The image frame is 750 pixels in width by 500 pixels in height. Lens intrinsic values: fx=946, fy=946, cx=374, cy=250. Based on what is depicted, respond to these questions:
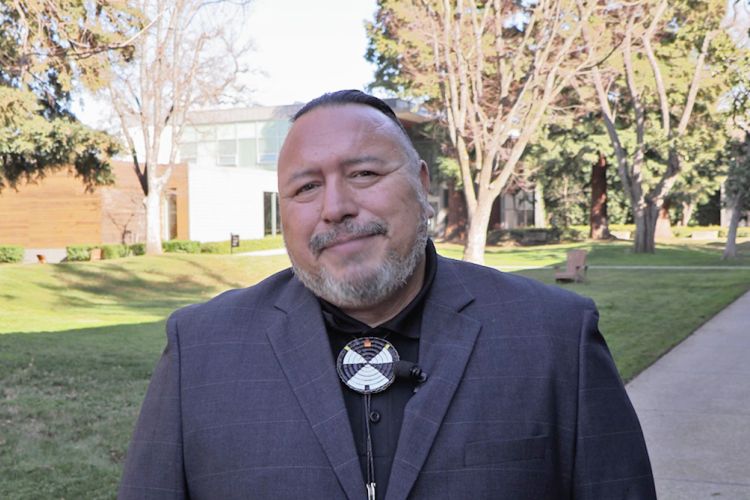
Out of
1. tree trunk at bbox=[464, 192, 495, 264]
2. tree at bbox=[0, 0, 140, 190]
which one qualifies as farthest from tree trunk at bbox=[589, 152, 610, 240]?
tree at bbox=[0, 0, 140, 190]

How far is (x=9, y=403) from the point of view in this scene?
7730 millimetres

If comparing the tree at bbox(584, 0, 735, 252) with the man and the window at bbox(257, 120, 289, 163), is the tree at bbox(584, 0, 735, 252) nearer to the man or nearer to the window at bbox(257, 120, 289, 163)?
the window at bbox(257, 120, 289, 163)

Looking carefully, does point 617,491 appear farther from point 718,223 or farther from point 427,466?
point 718,223

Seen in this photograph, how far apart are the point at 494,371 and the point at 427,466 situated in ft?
0.76

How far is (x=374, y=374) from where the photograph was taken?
6.07 ft

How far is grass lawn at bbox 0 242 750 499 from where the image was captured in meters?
6.30

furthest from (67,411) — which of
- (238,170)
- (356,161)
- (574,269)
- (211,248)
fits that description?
(238,170)

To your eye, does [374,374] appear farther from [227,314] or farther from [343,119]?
[343,119]

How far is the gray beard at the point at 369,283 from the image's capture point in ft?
6.24

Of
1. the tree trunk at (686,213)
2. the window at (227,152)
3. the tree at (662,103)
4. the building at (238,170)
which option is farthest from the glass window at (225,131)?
the tree trunk at (686,213)

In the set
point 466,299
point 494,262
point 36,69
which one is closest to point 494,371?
point 466,299

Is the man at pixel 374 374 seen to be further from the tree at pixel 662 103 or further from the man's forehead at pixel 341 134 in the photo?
the tree at pixel 662 103

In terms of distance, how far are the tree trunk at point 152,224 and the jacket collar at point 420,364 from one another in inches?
1341

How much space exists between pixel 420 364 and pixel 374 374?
0.09m
